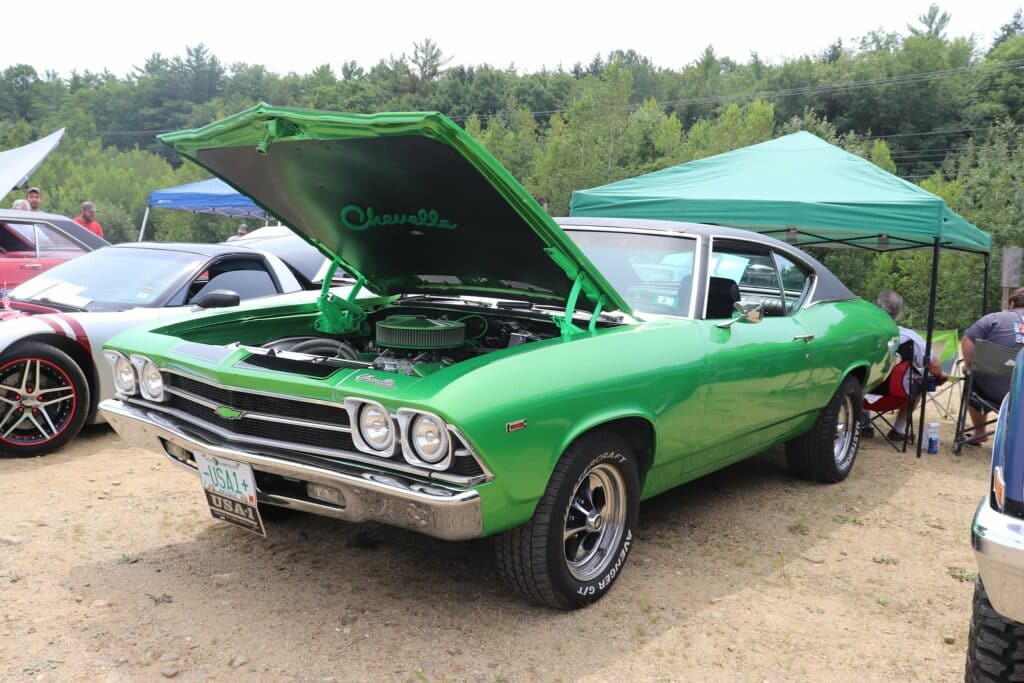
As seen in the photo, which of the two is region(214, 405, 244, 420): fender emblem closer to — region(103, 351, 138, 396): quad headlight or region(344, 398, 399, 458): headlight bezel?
region(344, 398, 399, 458): headlight bezel

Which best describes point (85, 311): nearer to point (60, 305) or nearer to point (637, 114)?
point (60, 305)

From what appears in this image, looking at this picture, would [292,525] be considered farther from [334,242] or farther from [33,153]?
[33,153]

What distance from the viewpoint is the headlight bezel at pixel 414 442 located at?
267 centimetres

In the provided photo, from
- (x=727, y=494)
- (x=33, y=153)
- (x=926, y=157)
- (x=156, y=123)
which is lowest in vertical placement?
(x=727, y=494)

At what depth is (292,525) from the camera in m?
4.12

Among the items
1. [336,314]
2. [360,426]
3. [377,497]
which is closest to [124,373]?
[336,314]

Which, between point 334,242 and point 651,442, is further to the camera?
point 334,242

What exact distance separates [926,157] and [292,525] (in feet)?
169

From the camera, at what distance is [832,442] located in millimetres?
5160

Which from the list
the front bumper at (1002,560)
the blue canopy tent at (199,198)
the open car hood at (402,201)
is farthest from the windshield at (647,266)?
the blue canopy tent at (199,198)

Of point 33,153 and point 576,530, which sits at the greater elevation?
point 33,153

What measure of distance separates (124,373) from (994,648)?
346cm

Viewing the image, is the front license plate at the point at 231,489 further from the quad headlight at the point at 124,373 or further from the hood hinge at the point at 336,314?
the hood hinge at the point at 336,314

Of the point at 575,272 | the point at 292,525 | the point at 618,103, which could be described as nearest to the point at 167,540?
the point at 292,525
